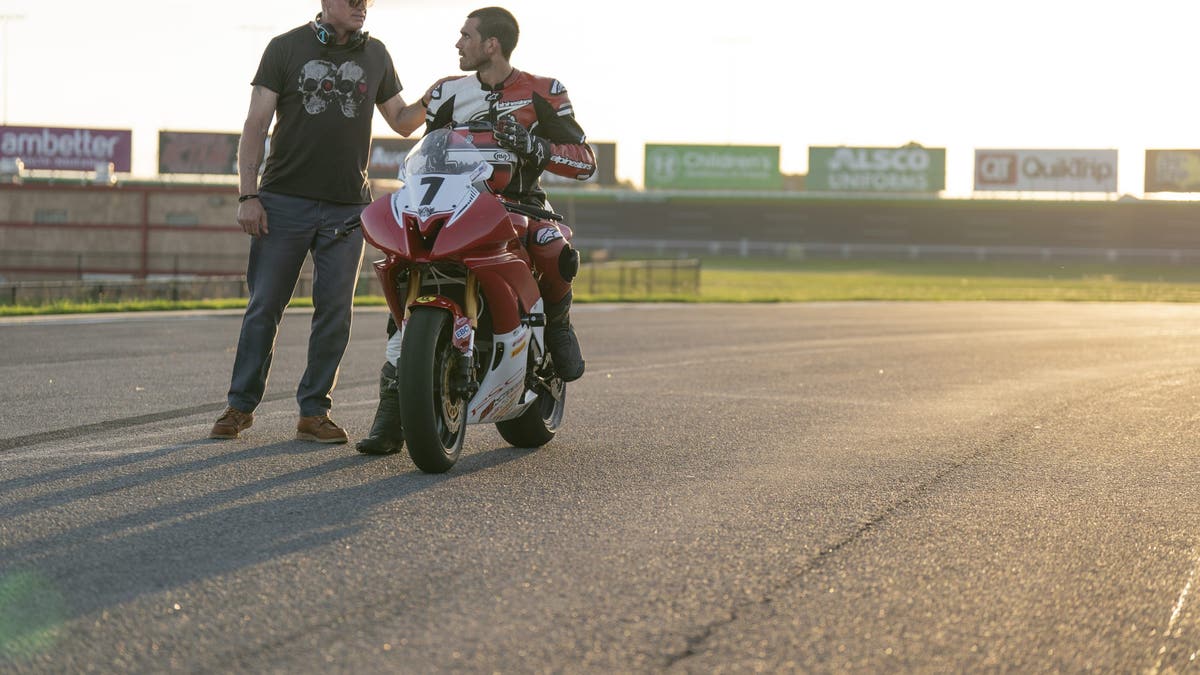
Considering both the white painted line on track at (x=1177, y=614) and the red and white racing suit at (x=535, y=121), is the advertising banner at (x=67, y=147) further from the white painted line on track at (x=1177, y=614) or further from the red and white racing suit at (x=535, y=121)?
the white painted line on track at (x=1177, y=614)

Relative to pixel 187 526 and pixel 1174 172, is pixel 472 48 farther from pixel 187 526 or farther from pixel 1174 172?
pixel 1174 172

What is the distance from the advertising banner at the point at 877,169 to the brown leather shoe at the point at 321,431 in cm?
8222

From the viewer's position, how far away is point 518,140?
6.29 metres

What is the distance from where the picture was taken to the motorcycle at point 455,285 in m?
5.83

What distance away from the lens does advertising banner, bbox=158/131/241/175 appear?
81.1m

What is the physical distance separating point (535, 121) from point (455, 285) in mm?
905

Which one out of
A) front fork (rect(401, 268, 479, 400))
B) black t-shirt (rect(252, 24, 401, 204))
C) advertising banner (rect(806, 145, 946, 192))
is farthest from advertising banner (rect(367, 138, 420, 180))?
front fork (rect(401, 268, 479, 400))

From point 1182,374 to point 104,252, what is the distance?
140ft

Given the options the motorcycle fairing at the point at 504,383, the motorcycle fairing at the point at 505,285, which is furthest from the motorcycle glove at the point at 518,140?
the motorcycle fairing at the point at 504,383

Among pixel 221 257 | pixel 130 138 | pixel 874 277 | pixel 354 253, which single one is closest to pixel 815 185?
pixel 874 277

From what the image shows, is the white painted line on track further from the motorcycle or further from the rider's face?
the rider's face

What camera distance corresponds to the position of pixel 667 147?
8862 cm

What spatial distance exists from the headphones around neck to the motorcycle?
1.06 metres

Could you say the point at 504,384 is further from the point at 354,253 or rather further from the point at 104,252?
the point at 104,252
